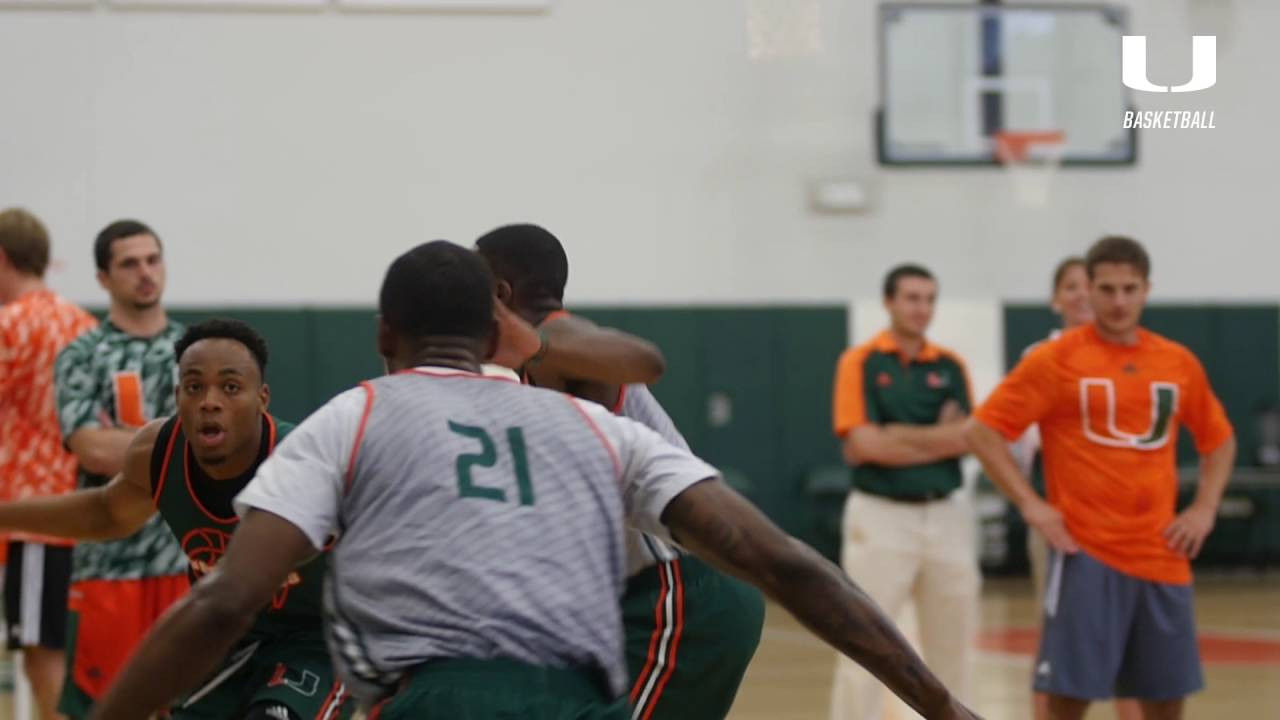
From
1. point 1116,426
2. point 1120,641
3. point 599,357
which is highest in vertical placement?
point 599,357

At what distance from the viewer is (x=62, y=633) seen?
6477 millimetres

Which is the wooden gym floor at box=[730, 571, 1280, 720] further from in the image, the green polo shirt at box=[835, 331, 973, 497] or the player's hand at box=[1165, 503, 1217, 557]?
the player's hand at box=[1165, 503, 1217, 557]

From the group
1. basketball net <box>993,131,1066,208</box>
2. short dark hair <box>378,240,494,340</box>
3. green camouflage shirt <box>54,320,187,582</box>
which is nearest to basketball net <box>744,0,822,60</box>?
basketball net <box>993,131,1066,208</box>

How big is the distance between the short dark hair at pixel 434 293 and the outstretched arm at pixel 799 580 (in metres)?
0.50

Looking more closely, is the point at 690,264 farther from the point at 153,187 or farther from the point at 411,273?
the point at 411,273

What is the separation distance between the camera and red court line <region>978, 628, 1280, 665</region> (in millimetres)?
10312

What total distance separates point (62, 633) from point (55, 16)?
901cm

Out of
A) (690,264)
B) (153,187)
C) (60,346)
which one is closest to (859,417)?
(60,346)

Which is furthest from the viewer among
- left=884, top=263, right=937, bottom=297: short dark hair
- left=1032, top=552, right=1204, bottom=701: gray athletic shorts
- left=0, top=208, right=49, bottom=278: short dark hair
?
left=884, top=263, right=937, bottom=297: short dark hair

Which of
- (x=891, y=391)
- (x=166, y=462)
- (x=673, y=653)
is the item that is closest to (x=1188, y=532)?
(x=891, y=391)

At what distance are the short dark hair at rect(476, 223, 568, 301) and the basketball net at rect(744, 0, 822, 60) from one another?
11.5 m

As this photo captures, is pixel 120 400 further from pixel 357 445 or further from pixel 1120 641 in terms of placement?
pixel 1120 641

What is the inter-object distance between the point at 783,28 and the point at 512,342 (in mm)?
12242

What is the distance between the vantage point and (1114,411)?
6262mm
